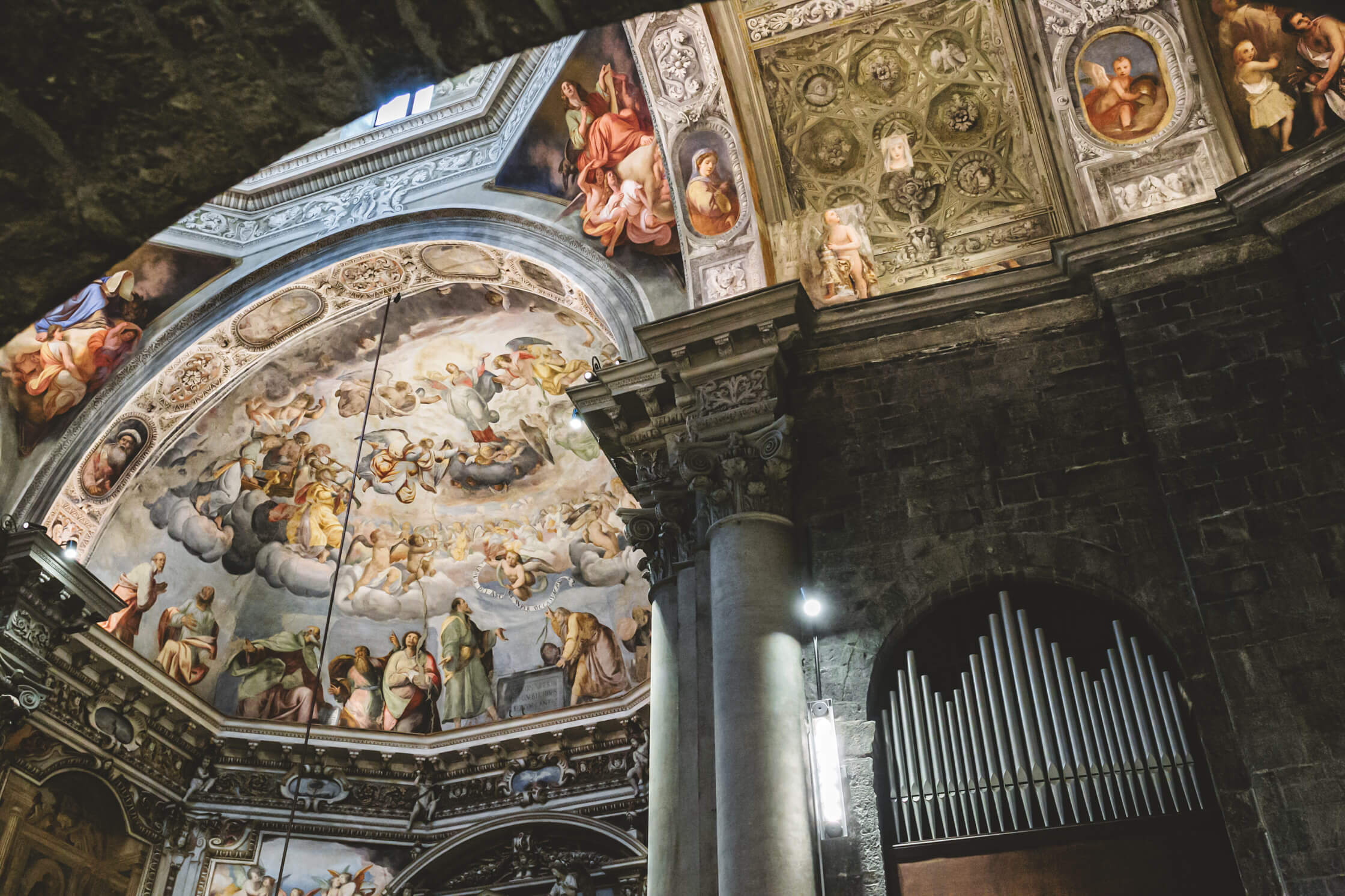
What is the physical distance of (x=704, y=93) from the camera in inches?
402

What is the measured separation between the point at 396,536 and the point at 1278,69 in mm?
12595

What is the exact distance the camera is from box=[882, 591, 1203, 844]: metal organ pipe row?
6.61m

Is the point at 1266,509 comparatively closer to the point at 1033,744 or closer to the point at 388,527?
A: the point at 1033,744

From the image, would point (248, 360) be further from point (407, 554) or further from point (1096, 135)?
point (1096, 135)

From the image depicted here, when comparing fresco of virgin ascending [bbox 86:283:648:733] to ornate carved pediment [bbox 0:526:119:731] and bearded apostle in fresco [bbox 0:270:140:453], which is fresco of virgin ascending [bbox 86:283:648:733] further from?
ornate carved pediment [bbox 0:526:119:731]

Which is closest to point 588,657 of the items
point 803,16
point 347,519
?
point 347,519

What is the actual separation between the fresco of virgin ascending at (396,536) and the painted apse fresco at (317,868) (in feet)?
5.56

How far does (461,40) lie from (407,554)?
1462cm

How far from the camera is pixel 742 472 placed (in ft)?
27.1

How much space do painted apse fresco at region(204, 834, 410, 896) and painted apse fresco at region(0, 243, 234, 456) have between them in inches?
231

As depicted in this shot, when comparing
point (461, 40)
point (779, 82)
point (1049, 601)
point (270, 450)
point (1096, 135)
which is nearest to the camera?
point (461, 40)

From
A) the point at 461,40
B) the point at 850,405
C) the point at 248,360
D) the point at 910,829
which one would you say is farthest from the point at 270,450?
the point at 461,40

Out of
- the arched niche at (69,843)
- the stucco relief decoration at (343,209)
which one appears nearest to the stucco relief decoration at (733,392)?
the stucco relief decoration at (343,209)

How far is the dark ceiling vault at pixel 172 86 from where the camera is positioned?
7.88 ft
